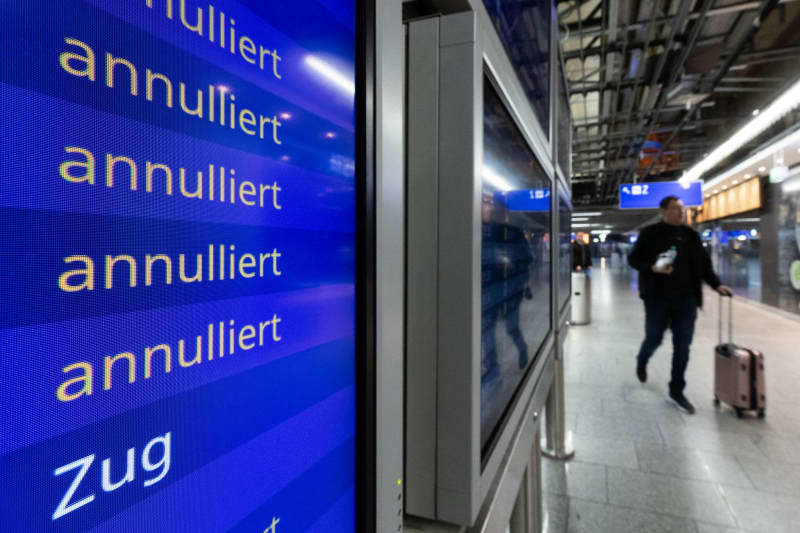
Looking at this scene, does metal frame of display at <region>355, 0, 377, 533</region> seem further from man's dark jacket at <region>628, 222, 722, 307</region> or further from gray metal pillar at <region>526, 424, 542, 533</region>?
man's dark jacket at <region>628, 222, 722, 307</region>

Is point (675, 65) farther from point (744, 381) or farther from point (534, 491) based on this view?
point (534, 491)

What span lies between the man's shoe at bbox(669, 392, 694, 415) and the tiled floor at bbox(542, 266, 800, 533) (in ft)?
0.23

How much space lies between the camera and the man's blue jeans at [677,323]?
4285mm

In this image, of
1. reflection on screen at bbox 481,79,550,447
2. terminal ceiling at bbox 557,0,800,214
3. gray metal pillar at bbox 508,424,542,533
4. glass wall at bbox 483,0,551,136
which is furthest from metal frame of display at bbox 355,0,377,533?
terminal ceiling at bbox 557,0,800,214

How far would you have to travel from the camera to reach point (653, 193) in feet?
38.8

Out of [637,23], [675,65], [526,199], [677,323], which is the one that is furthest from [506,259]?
[675,65]

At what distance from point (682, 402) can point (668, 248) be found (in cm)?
144

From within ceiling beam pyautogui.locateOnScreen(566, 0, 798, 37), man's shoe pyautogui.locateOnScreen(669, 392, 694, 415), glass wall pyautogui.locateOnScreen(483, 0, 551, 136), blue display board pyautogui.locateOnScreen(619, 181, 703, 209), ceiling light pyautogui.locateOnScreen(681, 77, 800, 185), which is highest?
ceiling beam pyautogui.locateOnScreen(566, 0, 798, 37)

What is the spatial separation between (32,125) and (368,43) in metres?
0.42

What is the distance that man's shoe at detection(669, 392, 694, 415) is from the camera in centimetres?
427

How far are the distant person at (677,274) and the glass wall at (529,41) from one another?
2536 mm

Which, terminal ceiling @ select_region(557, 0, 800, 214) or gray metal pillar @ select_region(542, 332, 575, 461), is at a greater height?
terminal ceiling @ select_region(557, 0, 800, 214)

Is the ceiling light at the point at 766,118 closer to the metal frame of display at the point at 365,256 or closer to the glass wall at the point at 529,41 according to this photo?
the glass wall at the point at 529,41

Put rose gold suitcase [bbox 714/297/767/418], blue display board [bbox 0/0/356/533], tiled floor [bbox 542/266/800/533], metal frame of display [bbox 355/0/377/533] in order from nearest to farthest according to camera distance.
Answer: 1. blue display board [bbox 0/0/356/533]
2. metal frame of display [bbox 355/0/377/533]
3. tiled floor [bbox 542/266/800/533]
4. rose gold suitcase [bbox 714/297/767/418]
